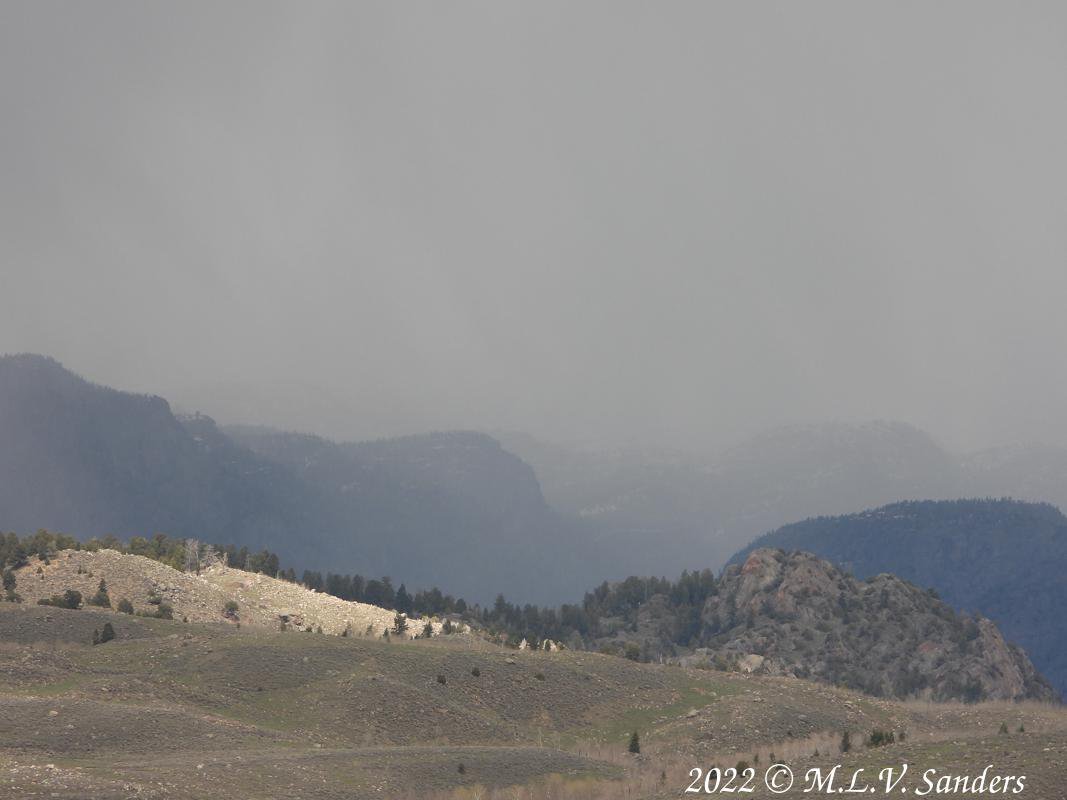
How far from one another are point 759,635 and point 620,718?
309 feet

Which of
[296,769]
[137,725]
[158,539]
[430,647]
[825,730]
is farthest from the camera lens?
[158,539]

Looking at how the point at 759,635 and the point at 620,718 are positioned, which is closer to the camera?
the point at 620,718

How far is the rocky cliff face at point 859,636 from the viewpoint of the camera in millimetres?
161875

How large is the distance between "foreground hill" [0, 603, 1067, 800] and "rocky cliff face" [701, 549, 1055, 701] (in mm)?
65622

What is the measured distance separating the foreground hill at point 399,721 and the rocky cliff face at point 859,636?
65.6 meters

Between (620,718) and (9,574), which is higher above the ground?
(9,574)

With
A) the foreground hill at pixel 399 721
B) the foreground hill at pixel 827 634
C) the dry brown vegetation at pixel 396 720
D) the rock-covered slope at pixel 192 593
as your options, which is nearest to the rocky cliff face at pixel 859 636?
the foreground hill at pixel 827 634

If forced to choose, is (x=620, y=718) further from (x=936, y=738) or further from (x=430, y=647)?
(x=936, y=738)

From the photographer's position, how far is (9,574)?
9844 cm

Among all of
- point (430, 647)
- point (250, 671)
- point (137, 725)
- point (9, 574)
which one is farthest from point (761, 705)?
point (9, 574)

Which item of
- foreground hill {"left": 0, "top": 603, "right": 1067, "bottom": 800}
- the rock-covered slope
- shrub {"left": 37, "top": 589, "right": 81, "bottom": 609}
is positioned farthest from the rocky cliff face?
shrub {"left": 37, "top": 589, "right": 81, "bottom": 609}

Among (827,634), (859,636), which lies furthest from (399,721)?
(859,636)

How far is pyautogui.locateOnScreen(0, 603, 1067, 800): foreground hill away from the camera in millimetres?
54281

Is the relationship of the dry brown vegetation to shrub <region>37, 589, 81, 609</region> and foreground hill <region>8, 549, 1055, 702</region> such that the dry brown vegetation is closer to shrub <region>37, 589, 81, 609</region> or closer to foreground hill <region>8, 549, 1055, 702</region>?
shrub <region>37, 589, 81, 609</region>
